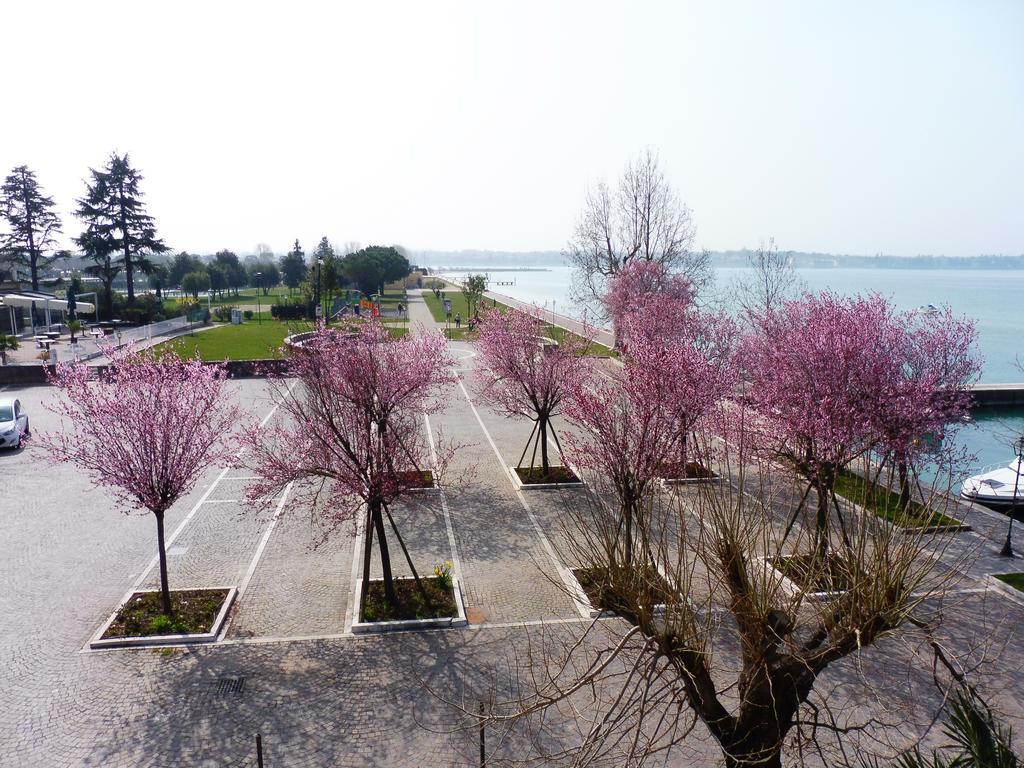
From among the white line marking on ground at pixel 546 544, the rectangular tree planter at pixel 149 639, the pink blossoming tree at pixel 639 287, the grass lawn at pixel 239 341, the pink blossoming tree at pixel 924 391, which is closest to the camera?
the rectangular tree planter at pixel 149 639

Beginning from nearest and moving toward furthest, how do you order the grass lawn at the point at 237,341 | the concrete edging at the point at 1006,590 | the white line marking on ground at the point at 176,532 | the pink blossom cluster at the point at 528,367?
the concrete edging at the point at 1006,590
the white line marking on ground at the point at 176,532
the pink blossom cluster at the point at 528,367
the grass lawn at the point at 237,341

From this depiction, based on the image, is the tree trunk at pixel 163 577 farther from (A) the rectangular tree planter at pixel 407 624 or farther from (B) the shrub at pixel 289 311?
(B) the shrub at pixel 289 311

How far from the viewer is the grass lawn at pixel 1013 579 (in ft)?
41.6

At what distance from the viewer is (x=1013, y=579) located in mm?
12953

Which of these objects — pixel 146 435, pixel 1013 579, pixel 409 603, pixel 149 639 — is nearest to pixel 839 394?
pixel 1013 579

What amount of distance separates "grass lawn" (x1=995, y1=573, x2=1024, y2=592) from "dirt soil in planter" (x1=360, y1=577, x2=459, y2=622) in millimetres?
9756

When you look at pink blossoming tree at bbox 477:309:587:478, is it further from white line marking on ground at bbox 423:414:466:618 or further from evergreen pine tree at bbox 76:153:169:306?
evergreen pine tree at bbox 76:153:169:306

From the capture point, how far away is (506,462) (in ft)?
66.4

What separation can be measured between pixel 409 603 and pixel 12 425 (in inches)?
640

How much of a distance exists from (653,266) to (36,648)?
97.2 ft

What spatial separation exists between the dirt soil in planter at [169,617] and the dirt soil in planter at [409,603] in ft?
7.84

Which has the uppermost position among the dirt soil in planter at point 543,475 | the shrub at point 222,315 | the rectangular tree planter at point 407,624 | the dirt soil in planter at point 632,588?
the shrub at point 222,315

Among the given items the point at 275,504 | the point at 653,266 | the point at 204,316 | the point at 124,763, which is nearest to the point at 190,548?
the point at 275,504

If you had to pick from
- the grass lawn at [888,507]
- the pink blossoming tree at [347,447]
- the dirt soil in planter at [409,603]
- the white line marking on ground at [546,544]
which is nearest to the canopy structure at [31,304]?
the white line marking on ground at [546,544]
